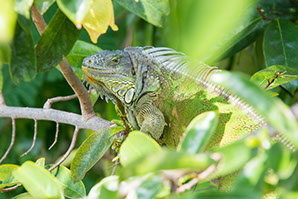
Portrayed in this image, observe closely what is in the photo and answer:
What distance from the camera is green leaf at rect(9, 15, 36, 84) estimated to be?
24.6 inches

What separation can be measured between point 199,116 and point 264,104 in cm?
14

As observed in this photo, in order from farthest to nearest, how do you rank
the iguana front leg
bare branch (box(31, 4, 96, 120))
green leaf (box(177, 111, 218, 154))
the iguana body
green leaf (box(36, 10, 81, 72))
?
the iguana front leg, the iguana body, bare branch (box(31, 4, 96, 120)), green leaf (box(36, 10, 81, 72)), green leaf (box(177, 111, 218, 154))

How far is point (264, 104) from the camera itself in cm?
40

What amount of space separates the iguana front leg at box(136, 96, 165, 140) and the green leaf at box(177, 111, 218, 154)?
62 centimetres

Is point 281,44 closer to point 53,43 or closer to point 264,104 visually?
point 53,43

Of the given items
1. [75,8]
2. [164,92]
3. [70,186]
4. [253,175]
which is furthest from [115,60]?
[253,175]

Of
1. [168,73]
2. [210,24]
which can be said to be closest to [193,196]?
[210,24]

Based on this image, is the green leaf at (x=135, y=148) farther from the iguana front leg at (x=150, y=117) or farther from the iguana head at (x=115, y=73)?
the iguana head at (x=115, y=73)

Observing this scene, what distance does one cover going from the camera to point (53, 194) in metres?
0.56

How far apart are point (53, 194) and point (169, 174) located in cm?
23

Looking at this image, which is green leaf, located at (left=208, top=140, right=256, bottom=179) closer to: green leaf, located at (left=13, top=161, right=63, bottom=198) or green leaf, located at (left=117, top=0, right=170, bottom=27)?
green leaf, located at (left=13, top=161, right=63, bottom=198)

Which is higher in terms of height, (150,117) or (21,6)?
(21,6)

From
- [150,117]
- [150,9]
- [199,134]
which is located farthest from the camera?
[150,117]

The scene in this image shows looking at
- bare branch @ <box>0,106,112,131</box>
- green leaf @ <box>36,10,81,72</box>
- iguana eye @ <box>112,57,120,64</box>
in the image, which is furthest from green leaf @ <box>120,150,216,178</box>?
iguana eye @ <box>112,57,120,64</box>
